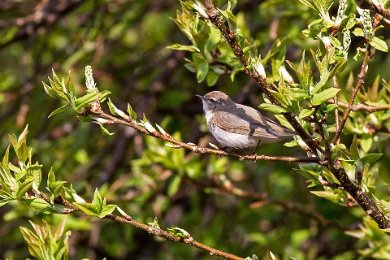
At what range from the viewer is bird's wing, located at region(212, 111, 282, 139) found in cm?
373

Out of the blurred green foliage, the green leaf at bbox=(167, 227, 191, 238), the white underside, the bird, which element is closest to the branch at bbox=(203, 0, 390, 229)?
the green leaf at bbox=(167, 227, 191, 238)

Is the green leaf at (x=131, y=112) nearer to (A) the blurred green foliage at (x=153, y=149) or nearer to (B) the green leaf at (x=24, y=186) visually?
(B) the green leaf at (x=24, y=186)

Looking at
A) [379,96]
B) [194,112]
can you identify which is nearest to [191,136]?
[194,112]

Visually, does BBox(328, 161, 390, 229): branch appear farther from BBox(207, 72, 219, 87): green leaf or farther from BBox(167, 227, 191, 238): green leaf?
BBox(207, 72, 219, 87): green leaf

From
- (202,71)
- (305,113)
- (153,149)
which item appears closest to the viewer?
(305,113)

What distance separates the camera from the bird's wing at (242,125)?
3732mm

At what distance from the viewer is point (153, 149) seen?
4.85m

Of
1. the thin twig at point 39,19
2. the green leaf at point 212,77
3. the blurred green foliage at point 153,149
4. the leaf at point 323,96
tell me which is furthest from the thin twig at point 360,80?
the thin twig at point 39,19

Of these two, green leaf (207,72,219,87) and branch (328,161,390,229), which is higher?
green leaf (207,72,219,87)

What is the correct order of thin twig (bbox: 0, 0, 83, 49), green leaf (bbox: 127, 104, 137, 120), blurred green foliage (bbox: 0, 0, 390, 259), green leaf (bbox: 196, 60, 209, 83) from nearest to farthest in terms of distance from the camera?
1. green leaf (bbox: 127, 104, 137, 120)
2. green leaf (bbox: 196, 60, 209, 83)
3. blurred green foliage (bbox: 0, 0, 390, 259)
4. thin twig (bbox: 0, 0, 83, 49)

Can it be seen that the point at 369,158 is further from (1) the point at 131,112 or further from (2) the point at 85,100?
(2) the point at 85,100

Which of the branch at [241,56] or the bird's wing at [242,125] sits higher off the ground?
the branch at [241,56]

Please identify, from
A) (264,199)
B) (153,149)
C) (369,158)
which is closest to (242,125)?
(264,199)

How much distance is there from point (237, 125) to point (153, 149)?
759mm
